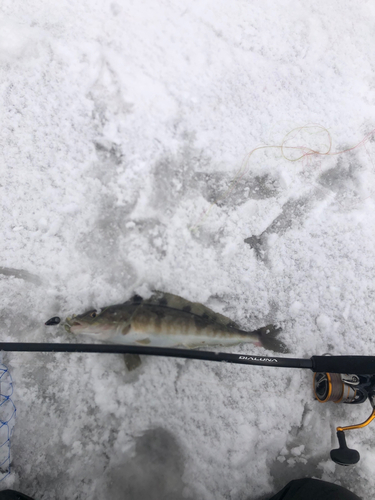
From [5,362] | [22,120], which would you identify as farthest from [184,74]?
[5,362]

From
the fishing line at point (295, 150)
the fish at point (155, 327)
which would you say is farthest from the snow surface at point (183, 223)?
the fish at point (155, 327)

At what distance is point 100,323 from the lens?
1994mm

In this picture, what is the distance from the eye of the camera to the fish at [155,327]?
6.55ft

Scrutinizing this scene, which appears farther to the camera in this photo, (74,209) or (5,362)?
(74,209)

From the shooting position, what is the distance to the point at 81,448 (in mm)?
1999

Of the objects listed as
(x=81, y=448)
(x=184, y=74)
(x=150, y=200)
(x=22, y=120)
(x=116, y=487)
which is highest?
(x=184, y=74)

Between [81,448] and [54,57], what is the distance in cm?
318

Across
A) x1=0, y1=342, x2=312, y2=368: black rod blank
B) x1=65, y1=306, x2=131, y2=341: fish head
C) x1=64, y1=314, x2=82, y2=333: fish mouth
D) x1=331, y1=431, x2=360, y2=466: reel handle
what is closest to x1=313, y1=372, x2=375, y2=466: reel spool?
A: x1=331, y1=431, x2=360, y2=466: reel handle

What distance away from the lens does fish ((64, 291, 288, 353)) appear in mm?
1996

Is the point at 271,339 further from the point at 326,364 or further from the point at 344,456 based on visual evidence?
the point at 344,456

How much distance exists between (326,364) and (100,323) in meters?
1.56

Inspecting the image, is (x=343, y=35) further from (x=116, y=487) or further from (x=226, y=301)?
(x=116, y=487)

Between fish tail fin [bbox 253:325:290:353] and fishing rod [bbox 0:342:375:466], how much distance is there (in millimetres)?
310

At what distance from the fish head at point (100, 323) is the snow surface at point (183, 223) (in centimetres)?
17
